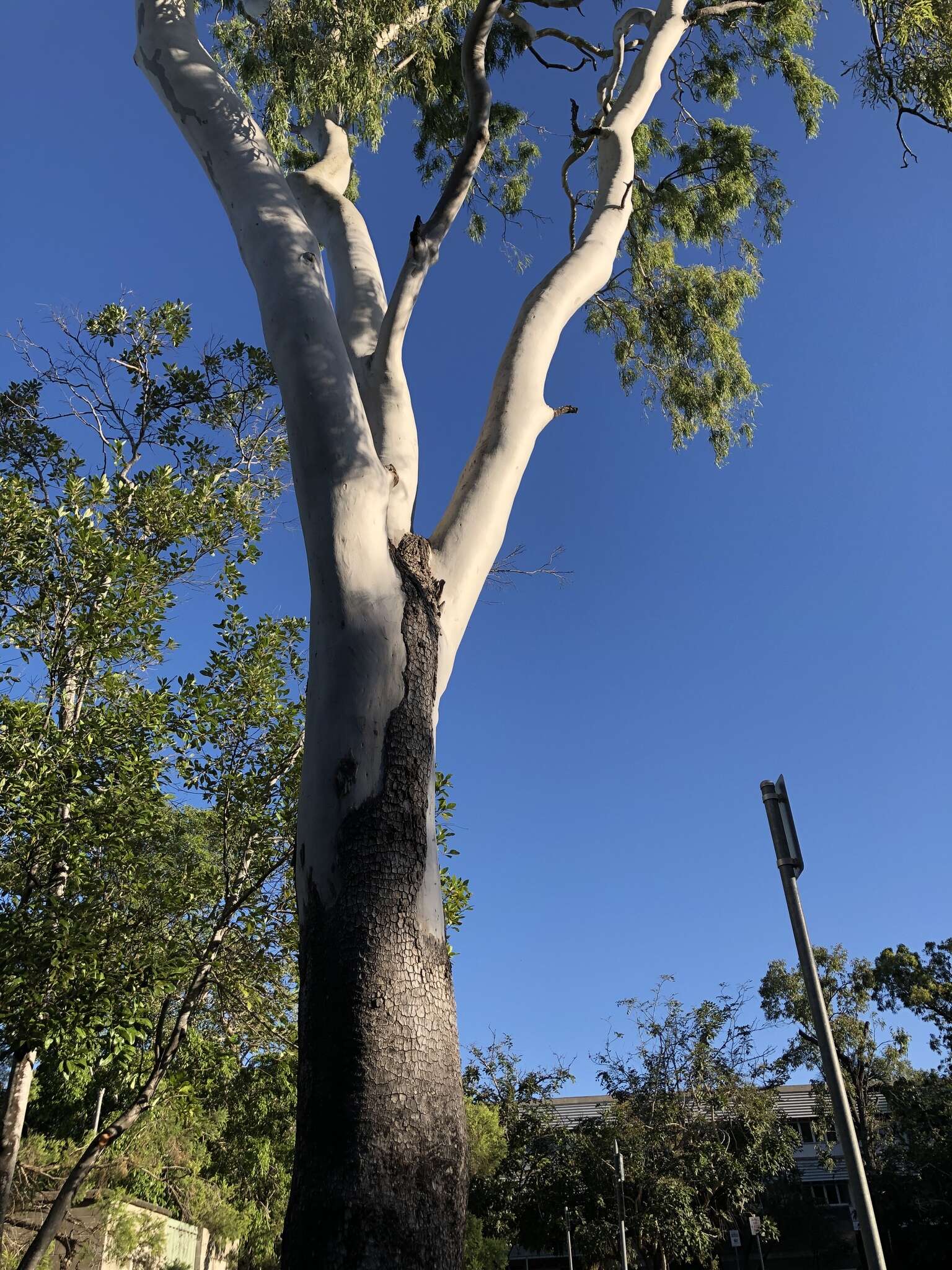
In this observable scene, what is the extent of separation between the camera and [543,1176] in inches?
744

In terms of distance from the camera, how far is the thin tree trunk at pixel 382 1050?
1.82 metres

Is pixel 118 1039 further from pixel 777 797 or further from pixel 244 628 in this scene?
pixel 777 797

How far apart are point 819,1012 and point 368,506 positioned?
2.45 metres

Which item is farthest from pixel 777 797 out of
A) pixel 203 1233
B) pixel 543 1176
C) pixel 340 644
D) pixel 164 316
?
pixel 543 1176

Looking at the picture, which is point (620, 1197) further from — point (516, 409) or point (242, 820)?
point (516, 409)

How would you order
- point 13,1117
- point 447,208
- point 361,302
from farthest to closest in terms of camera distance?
1. point 13,1117
2. point 447,208
3. point 361,302

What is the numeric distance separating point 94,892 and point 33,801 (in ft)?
2.24

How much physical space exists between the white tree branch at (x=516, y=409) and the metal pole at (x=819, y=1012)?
1.63 metres

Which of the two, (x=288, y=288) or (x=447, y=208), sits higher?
(x=447, y=208)

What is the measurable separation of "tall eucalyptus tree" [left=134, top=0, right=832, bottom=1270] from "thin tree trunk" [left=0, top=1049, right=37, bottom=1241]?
12.4 feet

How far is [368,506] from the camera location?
9.39ft

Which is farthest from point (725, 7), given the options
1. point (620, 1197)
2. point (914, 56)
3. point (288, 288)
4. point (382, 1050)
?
point (620, 1197)

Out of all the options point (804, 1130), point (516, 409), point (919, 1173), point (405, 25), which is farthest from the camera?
point (804, 1130)

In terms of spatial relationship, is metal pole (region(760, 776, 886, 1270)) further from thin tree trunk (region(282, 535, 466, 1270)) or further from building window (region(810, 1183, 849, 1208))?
building window (region(810, 1183, 849, 1208))
